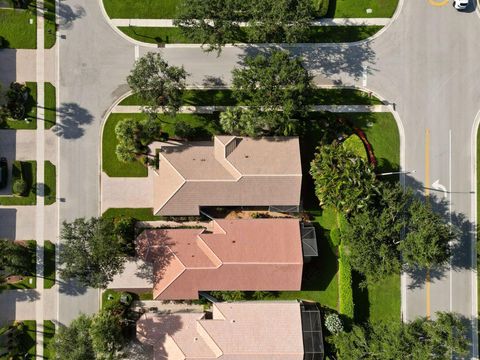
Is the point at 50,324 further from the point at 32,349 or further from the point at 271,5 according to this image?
the point at 271,5

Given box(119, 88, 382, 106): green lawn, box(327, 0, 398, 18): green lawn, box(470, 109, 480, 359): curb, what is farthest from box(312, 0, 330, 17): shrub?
box(470, 109, 480, 359): curb

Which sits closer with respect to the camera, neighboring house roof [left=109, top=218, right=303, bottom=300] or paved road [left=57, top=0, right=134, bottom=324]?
neighboring house roof [left=109, top=218, right=303, bottom=300]

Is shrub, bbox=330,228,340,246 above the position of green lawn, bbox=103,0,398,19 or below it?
below

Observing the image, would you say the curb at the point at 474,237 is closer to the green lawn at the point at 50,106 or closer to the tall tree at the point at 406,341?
the tall tree at the point at 406,341

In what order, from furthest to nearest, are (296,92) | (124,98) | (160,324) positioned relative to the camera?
(124,98)
(160,324)
(296,92)

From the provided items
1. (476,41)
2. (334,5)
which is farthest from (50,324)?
(476,41)

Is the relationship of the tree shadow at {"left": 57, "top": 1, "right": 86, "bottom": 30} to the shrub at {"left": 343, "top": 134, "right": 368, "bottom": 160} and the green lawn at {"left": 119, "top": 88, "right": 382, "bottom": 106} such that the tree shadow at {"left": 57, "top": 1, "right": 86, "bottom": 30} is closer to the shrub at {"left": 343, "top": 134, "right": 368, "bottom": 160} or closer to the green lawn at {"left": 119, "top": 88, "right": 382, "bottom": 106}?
the green lawn at {"left": 119, "top": 88, "right": 382, "bottom": 106}

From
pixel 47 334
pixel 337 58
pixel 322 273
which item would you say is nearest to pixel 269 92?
pixel 337 58
